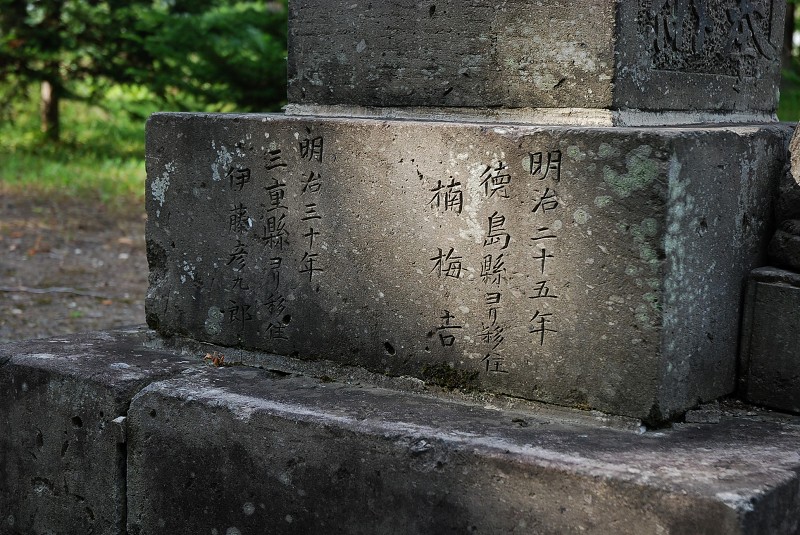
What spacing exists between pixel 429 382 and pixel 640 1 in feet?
3.61

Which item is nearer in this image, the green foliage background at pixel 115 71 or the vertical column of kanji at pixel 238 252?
the vertical column of kanji at pixel 238 252

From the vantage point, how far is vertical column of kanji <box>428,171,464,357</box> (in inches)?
98.4

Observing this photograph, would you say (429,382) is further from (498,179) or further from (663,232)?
(663,232)

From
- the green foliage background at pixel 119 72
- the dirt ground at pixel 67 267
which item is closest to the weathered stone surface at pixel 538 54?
the dirt ground at pixel 67 267

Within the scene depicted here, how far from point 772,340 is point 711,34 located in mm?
867

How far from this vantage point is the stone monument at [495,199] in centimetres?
230

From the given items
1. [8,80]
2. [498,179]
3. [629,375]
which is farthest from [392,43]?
[8,80]

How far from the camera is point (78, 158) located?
1117 centimetres

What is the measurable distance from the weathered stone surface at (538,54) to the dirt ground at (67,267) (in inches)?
118

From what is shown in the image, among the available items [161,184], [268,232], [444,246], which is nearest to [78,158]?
[161,184]

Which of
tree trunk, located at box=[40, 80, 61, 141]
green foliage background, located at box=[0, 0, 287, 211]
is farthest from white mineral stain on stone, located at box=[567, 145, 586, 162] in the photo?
tree trunk, located at box=[40, 80, 61, 141]

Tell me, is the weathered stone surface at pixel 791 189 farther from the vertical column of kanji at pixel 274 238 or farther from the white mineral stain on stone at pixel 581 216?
the vertical column of kanji at pixel 274 238

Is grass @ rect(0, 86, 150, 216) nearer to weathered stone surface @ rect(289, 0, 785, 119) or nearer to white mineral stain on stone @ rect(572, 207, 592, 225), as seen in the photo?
weathered stone surface @ rect(289, 0, 785, 119)

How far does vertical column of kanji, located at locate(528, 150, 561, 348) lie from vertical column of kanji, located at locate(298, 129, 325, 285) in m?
0.64
